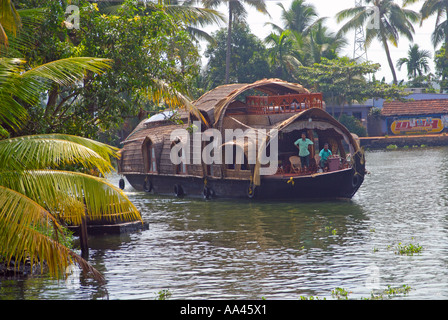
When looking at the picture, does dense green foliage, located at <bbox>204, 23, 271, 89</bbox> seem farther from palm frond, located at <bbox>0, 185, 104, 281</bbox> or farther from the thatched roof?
palm frond, located at <bbox>0, 185, 104, 281</bbox>

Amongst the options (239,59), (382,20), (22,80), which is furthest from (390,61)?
(22,80)

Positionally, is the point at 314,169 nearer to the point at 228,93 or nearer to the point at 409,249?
the point at 228,93

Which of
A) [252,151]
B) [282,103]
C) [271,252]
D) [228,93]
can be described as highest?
[228,93]

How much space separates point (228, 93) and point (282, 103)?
6.17 feet

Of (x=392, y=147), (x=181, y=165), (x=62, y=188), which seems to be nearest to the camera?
(x=62, y=188)

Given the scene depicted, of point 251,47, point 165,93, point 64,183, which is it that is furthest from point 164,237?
point 251,47

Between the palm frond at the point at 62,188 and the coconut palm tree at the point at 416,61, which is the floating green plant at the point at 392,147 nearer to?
the coconut palm tree at the point at 416,61

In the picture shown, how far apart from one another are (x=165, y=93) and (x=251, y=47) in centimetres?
3265

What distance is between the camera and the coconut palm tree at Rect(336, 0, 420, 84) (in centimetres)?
4641

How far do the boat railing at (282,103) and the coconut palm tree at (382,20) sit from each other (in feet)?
90.0

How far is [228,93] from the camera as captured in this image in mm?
21125

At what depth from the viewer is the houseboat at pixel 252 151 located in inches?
727

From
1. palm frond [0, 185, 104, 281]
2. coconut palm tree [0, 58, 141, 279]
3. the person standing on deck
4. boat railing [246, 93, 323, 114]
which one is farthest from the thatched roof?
palm frond [0, 185, 104, 281]
